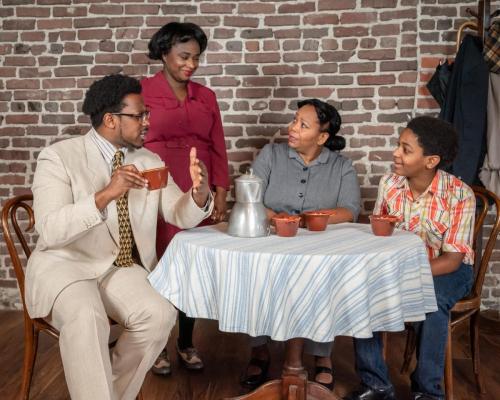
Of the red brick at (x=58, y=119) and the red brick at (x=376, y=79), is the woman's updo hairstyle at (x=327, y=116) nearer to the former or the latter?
the red brick at (x=376, y=79)

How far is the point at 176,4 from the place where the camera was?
134 inches

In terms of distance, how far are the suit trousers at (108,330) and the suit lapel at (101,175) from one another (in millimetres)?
162

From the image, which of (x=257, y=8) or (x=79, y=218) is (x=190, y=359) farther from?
(x=257, y=8)

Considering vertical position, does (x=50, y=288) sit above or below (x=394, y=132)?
below

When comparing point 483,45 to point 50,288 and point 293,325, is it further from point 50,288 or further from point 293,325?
point 50,288

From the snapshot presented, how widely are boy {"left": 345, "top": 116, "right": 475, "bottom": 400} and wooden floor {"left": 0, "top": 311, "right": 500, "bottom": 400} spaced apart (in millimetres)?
274

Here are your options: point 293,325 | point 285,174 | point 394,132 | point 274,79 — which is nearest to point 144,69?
point 274,79

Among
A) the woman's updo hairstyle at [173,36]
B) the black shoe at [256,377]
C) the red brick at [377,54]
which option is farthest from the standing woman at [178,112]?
the red brick at [377,54]

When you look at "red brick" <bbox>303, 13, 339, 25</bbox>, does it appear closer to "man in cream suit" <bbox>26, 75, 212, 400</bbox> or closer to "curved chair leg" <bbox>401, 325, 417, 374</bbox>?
"man in cream suit" <bbox>26, 75, 212, 400</bbox>

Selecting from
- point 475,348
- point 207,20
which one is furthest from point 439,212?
point 207,20

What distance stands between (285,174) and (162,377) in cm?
109

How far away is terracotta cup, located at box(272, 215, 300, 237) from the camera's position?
81.0 inches

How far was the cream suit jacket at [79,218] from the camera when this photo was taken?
79.2 inches

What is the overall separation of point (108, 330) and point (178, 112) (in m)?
1.15
